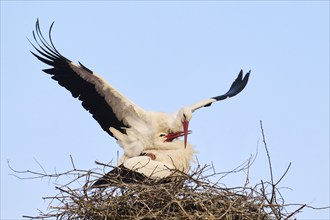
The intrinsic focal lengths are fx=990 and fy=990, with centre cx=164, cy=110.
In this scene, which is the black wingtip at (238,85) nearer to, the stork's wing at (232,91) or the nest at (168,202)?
the stork's wing at (232,91)

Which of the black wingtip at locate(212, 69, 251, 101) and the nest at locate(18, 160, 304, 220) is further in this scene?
the black wingtip at locate(212, 69, 251, 101)

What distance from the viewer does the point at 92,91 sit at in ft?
27.3

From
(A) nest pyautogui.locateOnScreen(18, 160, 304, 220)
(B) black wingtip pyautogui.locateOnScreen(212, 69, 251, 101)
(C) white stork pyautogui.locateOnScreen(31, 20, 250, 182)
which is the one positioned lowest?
(A) nest pyautogui.locateOnScreen(18, 160, 304, 220)

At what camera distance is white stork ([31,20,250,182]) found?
7.93 meters

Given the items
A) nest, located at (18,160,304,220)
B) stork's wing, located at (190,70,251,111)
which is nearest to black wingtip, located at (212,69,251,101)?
stork's wing, located at (190,70,251,111)

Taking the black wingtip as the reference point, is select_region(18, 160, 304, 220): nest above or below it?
below

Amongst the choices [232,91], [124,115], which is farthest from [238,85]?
[124,115]

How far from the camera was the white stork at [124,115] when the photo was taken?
793 cm

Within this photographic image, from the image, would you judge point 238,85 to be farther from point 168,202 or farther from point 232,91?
point 168,202

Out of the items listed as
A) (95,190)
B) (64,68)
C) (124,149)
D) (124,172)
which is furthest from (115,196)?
(64,68)

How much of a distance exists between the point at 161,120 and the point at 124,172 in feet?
3.82

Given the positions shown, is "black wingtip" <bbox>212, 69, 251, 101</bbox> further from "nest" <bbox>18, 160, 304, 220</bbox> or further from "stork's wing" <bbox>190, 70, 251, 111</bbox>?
"nest" <bbox>18, 160, 304, 220</bbox>

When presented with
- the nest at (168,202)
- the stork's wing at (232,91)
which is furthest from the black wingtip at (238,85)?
the nest at (168,202)

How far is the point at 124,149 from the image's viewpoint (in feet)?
26.6
